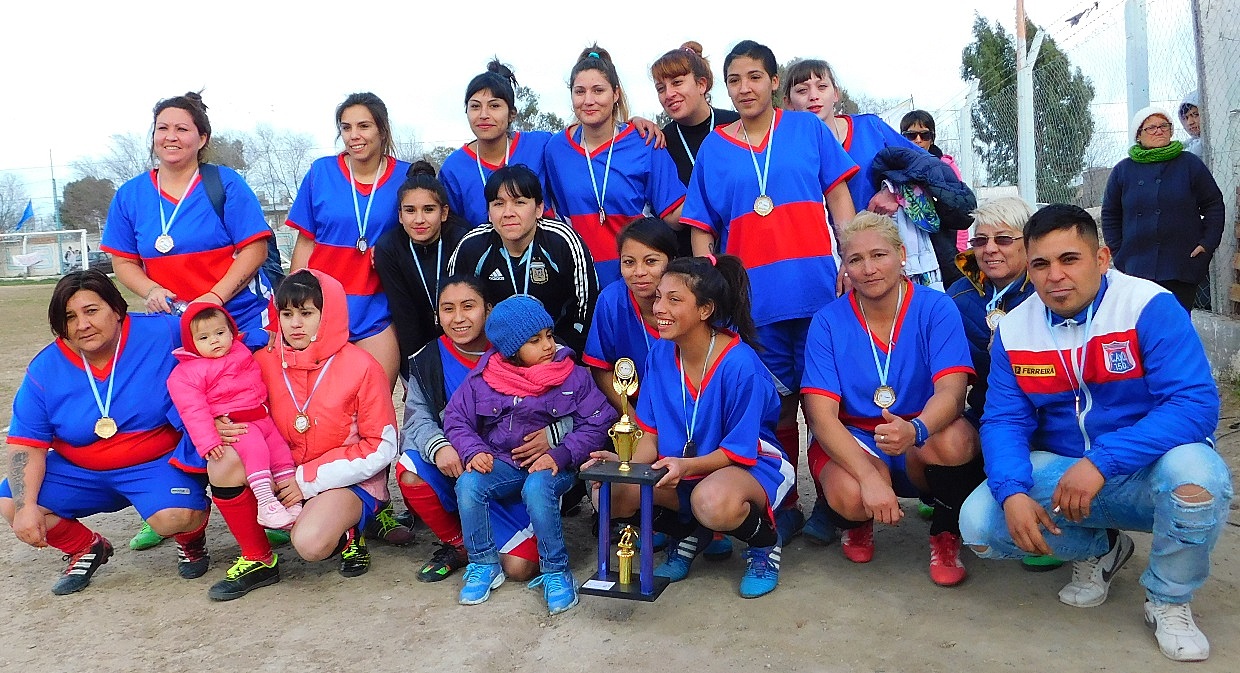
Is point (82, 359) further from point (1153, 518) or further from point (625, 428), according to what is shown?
point (1153, 518)

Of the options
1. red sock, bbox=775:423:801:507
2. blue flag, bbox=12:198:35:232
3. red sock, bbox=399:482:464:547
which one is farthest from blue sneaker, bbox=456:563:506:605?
blue flag, bbox=12:198:35:232

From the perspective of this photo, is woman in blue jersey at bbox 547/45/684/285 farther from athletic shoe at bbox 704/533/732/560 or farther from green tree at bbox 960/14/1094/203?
green tree at bbox 960/14/1094/203

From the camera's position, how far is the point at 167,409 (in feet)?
13.4

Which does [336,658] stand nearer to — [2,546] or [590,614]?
[590,614]

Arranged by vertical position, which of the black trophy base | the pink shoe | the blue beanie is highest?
the blue beanie

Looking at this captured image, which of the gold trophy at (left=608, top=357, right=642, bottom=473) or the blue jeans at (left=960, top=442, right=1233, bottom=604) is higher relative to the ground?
the gold trophy at (left=608, top=357, right=642, bottom=473)

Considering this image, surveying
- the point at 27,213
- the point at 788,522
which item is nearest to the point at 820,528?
the point at 788,522

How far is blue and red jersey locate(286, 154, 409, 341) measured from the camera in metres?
4.52

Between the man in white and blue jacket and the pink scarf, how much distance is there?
1608 mm

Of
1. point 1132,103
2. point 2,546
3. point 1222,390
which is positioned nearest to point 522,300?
point 2,546

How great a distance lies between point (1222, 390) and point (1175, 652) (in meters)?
4.13

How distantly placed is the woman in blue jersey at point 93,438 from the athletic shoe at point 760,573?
7.55 ft

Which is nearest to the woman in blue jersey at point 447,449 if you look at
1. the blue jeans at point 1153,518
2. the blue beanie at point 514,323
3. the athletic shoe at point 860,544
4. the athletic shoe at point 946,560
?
the blue beanie at point 514,323

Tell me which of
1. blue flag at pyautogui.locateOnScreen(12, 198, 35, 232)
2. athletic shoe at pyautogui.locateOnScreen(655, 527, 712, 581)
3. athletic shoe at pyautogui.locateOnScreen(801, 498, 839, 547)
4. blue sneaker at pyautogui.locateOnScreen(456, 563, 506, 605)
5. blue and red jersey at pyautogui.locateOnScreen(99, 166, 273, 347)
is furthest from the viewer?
blue flag at pyautogui.locateOnScreen(12, 198, 35, 232)
